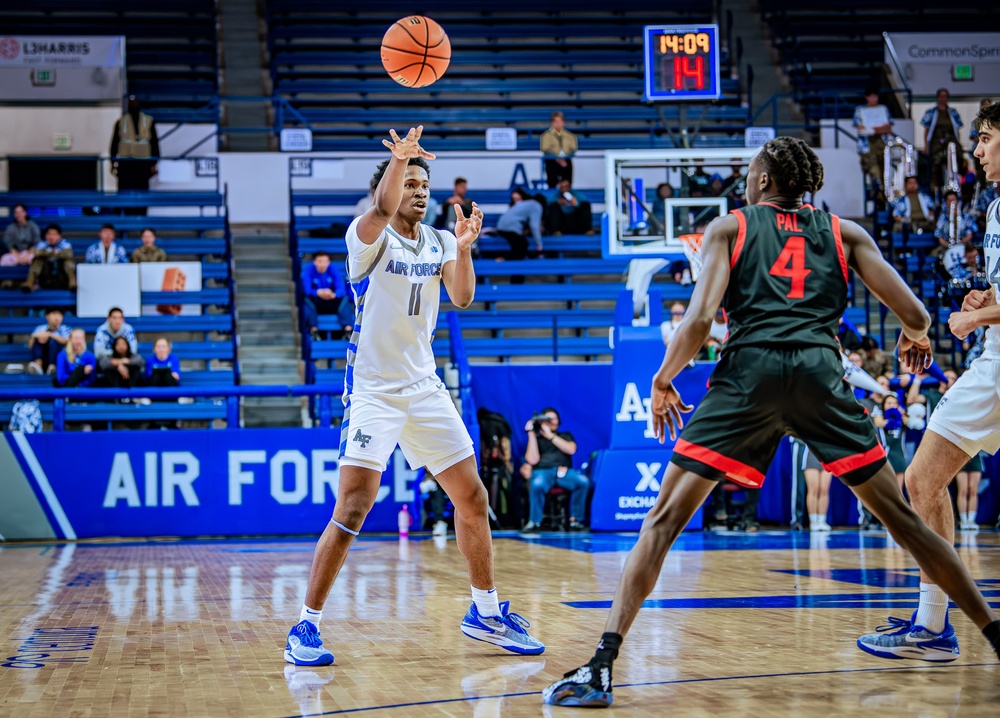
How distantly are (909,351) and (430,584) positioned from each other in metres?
4.20

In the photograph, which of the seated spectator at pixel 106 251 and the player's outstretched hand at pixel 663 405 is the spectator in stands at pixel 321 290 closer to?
the seated spectator at pixel 106 251

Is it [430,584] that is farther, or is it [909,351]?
[430,584]

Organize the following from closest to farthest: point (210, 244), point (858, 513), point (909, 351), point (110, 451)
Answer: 1. point (909, 351)
2. point (110, 451)
3. point (858, 513)
4. point (210, 244)

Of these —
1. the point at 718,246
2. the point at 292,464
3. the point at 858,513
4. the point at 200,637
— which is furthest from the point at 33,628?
the point at 858,513

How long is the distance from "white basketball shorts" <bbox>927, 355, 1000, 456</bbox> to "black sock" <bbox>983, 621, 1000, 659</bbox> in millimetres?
1030

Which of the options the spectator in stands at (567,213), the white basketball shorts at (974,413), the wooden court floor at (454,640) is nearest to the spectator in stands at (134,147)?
the spectator in stands at (567,213)

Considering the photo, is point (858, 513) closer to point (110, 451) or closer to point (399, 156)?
point (110, 451)

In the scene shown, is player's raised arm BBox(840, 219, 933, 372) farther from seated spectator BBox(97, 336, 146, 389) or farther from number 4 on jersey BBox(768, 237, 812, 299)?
seated spectator BBox(97, 336, 146, 389)

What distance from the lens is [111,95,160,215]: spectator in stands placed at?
20219 mm

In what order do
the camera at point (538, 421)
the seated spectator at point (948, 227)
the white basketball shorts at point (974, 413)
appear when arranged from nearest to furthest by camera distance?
the white basketball shorts at point (974, 413)
the camera at point (538, 421)
the seated spectator at point (948, 227)

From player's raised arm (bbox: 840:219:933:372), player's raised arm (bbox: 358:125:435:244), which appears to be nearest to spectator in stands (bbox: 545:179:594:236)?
player's raised arm (bbox: 358:125:435:244)

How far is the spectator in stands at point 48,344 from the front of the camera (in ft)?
53.6

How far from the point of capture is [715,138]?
2220 centimetres

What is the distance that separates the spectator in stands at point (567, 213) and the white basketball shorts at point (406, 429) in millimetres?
14372
